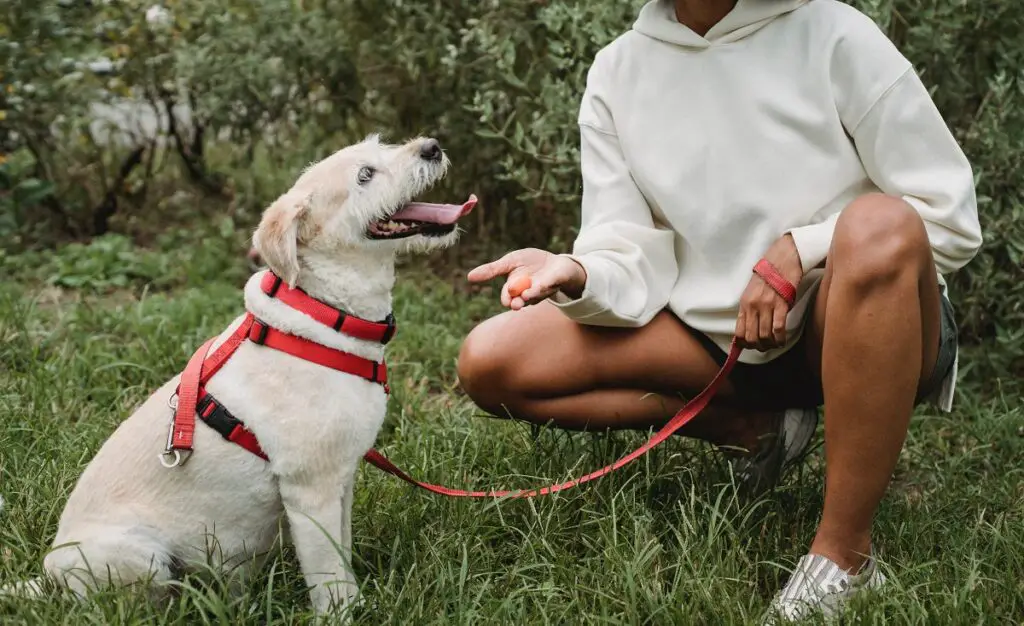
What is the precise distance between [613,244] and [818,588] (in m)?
0.98

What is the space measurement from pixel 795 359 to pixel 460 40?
2.78 meters

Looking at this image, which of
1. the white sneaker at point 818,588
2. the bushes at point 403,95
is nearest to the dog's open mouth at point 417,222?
the white sneaker at point 818,588

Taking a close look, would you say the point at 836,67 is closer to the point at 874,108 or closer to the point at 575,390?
the point at 874,108

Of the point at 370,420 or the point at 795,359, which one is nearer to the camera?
the point at 370,420

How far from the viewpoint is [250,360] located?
7.45ft

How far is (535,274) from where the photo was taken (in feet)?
7.73

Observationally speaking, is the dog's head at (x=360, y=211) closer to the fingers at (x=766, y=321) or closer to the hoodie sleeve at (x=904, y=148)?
the fingers at (x=766, y=321)

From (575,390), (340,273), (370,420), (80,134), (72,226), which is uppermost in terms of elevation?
(340,273)

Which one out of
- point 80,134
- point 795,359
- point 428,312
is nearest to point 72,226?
point 80,134

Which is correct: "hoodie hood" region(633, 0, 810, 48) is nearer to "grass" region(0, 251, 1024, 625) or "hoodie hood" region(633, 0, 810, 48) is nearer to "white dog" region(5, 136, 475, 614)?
"white dog" region(5, 136, 475, 614)

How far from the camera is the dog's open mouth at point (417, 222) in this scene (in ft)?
7.77

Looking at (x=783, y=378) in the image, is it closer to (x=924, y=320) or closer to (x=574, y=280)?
(x=924, y=320)

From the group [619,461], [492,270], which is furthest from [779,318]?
[492,270]

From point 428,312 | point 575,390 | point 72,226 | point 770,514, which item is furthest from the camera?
point 72,226
